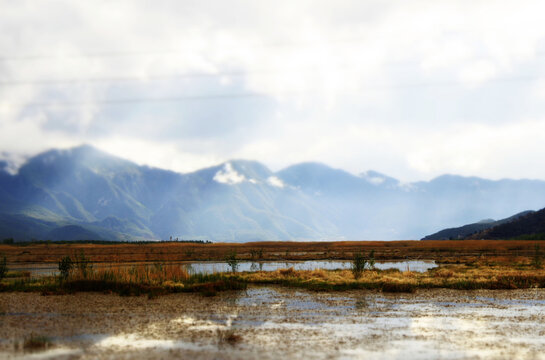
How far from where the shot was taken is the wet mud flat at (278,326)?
14.5 m

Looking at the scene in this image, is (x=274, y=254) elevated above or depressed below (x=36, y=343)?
below

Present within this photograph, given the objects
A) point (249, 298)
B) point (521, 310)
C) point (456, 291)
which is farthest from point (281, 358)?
point (456, 291)

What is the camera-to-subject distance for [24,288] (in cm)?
2881

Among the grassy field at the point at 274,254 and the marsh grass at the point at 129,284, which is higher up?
the marsh grass at the point at 129,284

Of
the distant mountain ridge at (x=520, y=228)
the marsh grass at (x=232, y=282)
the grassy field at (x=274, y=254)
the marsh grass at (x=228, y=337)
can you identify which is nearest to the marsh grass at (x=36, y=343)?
the marsh grass at (x=228, y=337)

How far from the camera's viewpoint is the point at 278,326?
18266mm

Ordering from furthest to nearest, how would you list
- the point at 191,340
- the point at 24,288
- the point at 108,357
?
1. the point at 24,288
2. the point at 191,340
3. the point at 108,357

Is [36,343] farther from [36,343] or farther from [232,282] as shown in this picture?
[232,282]

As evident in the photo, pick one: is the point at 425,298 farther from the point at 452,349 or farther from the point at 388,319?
the point at 452,349

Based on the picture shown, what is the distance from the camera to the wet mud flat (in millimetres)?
14547

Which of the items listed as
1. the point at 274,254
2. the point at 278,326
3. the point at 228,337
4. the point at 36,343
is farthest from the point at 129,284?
the point at 274,254

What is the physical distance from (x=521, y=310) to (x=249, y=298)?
1311 cm

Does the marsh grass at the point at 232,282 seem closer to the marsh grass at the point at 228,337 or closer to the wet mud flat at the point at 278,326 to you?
the wet mud flat at the point at 278,326

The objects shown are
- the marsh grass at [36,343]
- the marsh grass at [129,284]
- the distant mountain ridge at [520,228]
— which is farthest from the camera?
the distant mountain ridge at [520,228]
